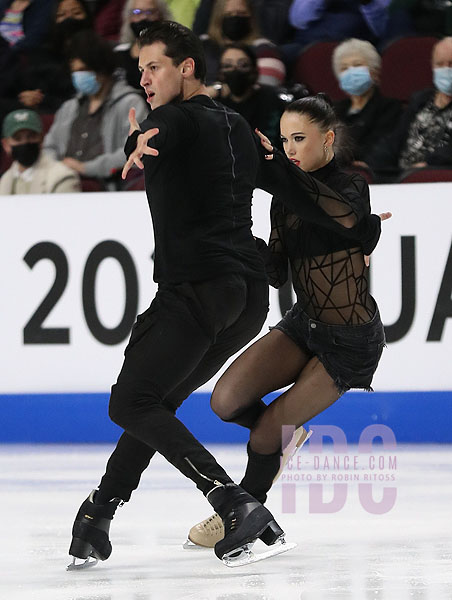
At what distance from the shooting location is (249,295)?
121 inches

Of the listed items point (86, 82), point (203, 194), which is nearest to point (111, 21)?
point (86, 82)

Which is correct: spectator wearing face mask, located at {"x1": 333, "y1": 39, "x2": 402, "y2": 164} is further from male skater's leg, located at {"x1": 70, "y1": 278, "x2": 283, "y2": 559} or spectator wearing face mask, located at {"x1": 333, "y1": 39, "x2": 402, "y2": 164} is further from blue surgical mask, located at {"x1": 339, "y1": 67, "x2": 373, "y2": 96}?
male skater's leg, located at {"x1": 70, "y1": 278, "x2": 283, "y2": 559}

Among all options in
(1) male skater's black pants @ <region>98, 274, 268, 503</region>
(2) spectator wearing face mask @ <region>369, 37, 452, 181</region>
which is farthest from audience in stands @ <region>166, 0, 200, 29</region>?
(1) male skater's black pants @ <region>98, 274, 268, 503</region>

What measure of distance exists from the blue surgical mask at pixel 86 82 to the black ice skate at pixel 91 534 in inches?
135

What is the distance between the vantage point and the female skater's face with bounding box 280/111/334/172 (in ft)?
11.1

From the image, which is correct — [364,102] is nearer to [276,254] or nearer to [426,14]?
[426,14]

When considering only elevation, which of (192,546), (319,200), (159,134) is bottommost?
(192,546)

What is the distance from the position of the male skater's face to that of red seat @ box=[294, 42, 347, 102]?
11.3 feet

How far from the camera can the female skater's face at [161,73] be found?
9.53 ft

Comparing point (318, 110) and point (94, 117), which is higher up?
point (318, 110)

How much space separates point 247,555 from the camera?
3.02 meters

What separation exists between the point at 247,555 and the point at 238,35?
3.94 meters

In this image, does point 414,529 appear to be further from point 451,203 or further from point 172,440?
point 451,203

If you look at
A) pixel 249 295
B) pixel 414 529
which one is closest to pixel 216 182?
pixel 249 295
